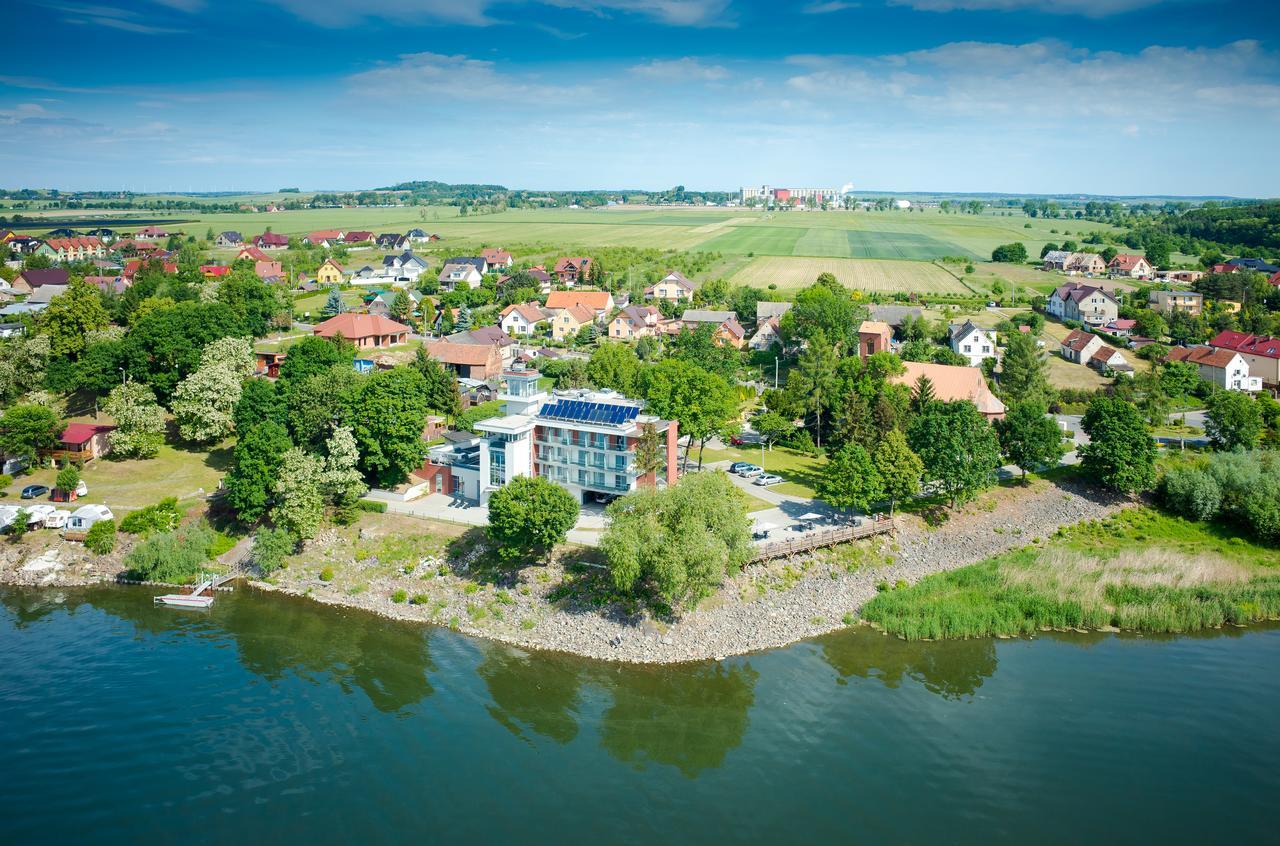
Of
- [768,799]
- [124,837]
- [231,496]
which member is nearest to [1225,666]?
[768,799]

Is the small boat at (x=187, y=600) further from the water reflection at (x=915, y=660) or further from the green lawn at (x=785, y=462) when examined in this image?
the water reflection at (x=915, y=660)

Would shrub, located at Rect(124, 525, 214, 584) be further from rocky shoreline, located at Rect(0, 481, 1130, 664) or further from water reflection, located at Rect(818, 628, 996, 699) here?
water reflection, located at Rect(818, 628, 996, 699)

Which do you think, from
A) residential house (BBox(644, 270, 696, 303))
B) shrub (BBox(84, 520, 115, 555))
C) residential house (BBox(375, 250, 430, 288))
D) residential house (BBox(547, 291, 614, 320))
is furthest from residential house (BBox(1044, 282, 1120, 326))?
shrub (BBox(84, 520, 115, 555))

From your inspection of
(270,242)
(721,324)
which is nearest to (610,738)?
(721,324)

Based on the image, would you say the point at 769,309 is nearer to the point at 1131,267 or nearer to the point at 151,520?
the point at 151,520

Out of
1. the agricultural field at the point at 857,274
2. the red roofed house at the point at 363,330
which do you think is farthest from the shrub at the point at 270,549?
the agricultural field at the point at 857,274
